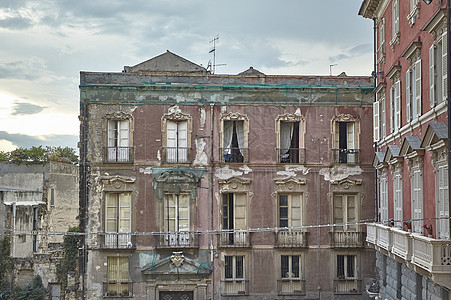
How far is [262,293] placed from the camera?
2889cm

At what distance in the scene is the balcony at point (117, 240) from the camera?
2862 centimetres

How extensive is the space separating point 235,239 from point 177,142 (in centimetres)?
538

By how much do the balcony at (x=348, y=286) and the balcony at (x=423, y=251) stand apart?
6946 mm

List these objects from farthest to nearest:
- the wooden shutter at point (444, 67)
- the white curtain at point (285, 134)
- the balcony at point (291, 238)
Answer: the white curtain at point (285, 134)
the balcony at point (291, 238)
the wooden shutter at point (444, 67)

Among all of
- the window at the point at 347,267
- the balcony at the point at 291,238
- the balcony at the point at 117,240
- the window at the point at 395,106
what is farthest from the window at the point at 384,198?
the balcony at the point at 117,240

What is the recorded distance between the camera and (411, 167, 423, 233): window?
19.7 m

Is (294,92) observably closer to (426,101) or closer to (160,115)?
(160,115)

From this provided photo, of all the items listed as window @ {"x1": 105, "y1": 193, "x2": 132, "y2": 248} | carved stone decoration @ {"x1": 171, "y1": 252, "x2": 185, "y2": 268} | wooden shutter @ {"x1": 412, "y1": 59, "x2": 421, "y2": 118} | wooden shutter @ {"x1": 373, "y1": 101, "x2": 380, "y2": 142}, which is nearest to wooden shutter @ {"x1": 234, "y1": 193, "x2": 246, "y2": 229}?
carved stone decoration @ {"x1": 171, "y1": 252, "x2": 185, "y2": 268}

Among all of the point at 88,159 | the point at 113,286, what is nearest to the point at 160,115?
the point at 88,159

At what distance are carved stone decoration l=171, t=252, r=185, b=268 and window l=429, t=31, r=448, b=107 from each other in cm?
1458

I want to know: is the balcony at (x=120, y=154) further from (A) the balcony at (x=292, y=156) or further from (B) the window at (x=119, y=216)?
(A) the balcony at (x=292, y=156)

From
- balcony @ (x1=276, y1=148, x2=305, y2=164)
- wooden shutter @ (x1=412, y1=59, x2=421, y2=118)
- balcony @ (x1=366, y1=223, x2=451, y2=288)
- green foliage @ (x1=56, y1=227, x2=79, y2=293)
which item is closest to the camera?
balcony @ (x1=366, y1=223, x2=451, y2=288)

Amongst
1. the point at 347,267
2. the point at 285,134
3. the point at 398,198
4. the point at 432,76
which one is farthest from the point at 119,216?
the point at 432,76

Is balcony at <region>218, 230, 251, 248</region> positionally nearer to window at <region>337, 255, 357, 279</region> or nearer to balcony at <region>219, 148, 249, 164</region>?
balcony at <region>219, 148, 249, 164</region>
